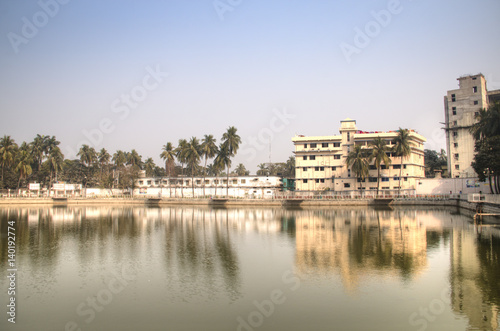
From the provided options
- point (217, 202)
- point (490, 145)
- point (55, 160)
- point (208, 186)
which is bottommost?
point (217, 202)

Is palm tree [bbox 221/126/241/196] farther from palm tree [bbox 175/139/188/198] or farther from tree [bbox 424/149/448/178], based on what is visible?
tree [bbox 424/149/448/178]

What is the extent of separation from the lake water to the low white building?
59710mm

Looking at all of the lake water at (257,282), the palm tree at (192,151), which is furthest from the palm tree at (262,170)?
the lake water at (257,282)

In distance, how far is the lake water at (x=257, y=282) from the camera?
15219 millimetres

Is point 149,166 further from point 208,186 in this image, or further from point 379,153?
point 379,153

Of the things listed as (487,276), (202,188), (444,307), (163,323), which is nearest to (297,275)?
(444,307)

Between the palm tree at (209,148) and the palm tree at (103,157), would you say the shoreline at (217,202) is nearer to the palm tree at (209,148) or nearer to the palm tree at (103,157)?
the palm tree at (209,148)

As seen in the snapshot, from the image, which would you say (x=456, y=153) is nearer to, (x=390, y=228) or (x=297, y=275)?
(x=390, y=228)

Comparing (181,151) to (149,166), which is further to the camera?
(149,166)

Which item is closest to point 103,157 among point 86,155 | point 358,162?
point 86,155

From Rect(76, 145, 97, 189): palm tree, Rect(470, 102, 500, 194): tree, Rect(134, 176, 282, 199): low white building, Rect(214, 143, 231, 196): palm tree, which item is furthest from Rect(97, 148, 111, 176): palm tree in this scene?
Rect(470, 102, 500, 194): tree

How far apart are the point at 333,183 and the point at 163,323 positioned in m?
74.3

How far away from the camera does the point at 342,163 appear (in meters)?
85.3

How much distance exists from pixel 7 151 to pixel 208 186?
162ft
